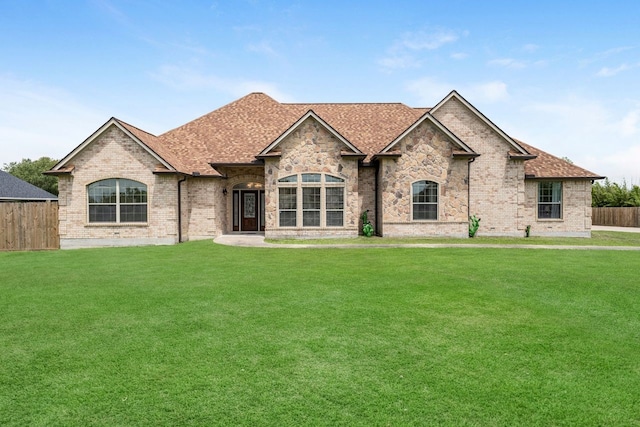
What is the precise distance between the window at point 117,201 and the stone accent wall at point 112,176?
A: 261 mm

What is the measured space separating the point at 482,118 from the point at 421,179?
5341 mm

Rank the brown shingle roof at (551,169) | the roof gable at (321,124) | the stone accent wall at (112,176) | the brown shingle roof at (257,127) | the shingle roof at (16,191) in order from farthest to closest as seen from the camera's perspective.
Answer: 1. the shingle roof at (16,191)
2. the brown shingle roof at (257,127)
3. the brown shingle roof at (551,169)
4. the roof gable at (321,124)
5. the stone accent wall at (112,176)

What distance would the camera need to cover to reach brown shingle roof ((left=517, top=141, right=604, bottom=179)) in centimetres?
2143

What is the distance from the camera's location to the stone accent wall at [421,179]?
19562mm

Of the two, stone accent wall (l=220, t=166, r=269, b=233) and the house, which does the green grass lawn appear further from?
stone accent wall (l=220, t=166, r=269, b=233)

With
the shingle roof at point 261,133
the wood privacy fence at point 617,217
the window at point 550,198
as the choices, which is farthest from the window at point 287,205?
the wood privacy fence at point 617,217

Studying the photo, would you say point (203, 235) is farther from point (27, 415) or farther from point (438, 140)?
point (27, 415)

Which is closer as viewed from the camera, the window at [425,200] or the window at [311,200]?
the window at [311,200]

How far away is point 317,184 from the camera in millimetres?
19531

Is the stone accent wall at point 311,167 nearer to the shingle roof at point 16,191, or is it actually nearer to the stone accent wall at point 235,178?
the stone accent wall at point 235,178

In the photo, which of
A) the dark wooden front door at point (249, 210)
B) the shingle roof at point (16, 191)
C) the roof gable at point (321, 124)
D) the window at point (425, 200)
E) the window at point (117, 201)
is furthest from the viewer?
the shingle roof at point (16, 191)

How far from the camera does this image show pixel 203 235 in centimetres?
2066

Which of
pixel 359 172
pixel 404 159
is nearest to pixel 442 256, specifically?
pixel 404 159

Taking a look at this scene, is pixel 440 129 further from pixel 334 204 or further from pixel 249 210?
pixel 249 210
